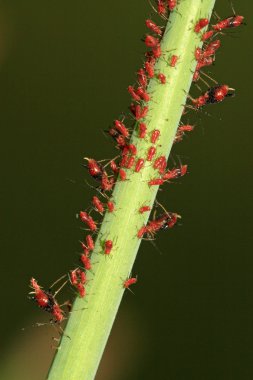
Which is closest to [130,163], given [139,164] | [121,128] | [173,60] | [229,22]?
[139,164]

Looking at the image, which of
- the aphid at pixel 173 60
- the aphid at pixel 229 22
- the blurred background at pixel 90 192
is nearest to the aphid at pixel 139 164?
the aphid at pixel 173 60

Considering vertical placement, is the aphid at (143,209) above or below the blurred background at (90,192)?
below

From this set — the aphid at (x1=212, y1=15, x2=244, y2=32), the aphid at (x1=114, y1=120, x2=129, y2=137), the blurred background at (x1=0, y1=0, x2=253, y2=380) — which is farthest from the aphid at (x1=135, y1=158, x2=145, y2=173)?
the blurred background at (x1=0, y1=0, x2=253, y2=380)

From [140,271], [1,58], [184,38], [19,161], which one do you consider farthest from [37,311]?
[184,38]

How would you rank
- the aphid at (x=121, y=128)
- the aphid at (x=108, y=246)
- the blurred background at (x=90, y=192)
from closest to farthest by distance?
the aphid at (x=108, y=246) < the aphid at (x=121, y=128) < the blurred background at (x=90, y=192)

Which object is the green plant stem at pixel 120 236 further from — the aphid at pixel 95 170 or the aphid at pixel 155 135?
the aphid at pixel 95 170

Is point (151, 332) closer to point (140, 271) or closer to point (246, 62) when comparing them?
point (140, 271)

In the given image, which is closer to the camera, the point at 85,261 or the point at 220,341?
the point at 85,261
